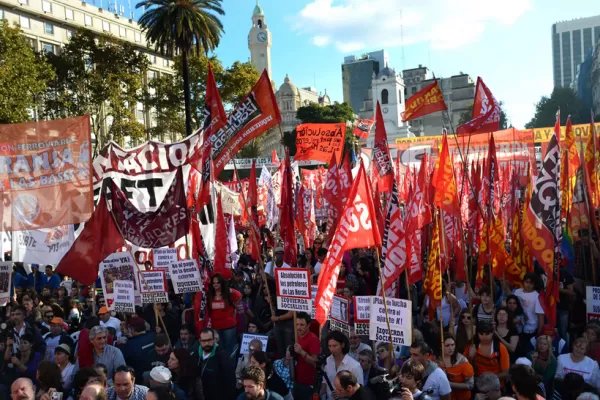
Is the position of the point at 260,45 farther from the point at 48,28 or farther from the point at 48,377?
the point at 48,377

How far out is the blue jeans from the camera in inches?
352

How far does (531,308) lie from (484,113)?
4967 millimetres

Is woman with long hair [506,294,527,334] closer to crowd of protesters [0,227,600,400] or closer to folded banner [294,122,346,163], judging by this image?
crowd of protesters [0,227,600,400]

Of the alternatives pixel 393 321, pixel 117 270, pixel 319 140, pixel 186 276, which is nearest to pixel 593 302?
pixel 393 321

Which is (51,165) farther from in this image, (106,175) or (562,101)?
(562,101)

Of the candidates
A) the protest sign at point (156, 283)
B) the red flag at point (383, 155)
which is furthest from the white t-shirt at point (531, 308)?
the protest sign at point (156, 283)

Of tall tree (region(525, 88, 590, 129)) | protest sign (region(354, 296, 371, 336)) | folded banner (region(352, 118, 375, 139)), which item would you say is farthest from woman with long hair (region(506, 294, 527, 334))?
tall tree (region(525, 88, 590, 129))

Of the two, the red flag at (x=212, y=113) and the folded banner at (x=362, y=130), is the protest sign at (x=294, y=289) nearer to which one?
the red flag at (x=212, y=113)

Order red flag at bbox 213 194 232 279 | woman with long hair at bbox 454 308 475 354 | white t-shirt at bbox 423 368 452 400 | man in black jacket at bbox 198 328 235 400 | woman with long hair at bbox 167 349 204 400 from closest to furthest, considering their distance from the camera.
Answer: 1. white t-shirt at bbox 423 368 452 400
2. woman with long hair at bbox 167 349 204 400
3. man in black jacket at bbox 198 328 235 400
4. woman with long hair at bbox 454 308 475 354
5. red flag at bbox 213 194 232 279

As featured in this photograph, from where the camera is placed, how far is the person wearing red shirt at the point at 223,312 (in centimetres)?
896

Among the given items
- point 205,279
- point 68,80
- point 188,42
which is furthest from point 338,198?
point 68,80

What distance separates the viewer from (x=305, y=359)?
6992 millimetres

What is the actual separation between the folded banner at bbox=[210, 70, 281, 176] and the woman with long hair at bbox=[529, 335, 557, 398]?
5266mm

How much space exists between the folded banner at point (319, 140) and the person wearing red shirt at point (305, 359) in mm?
12220
